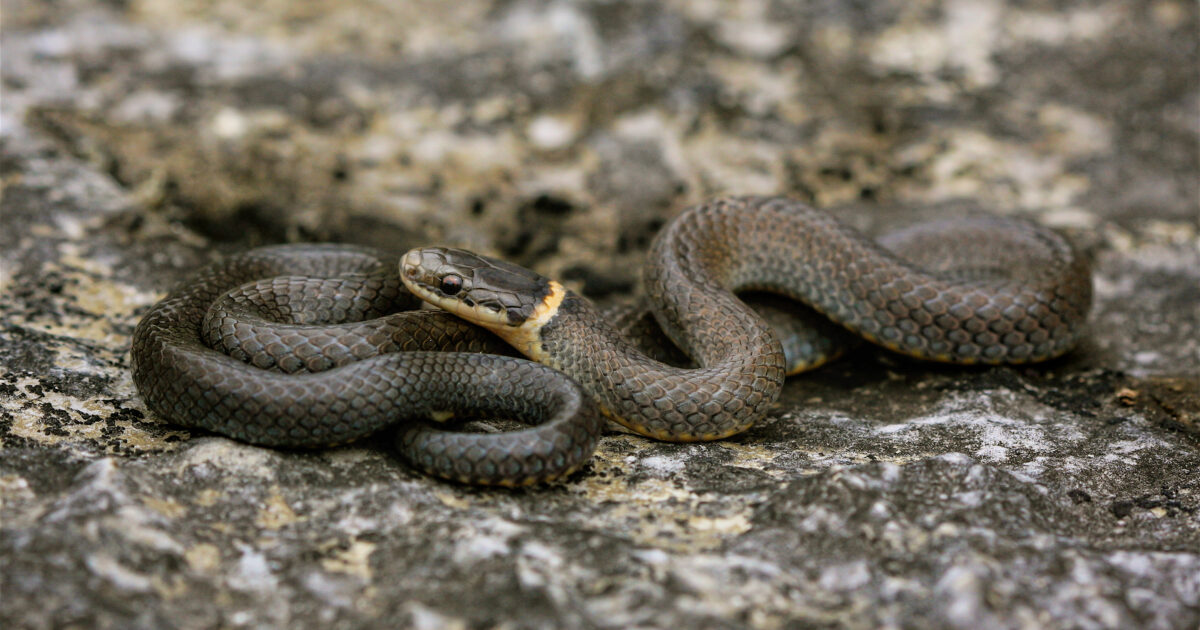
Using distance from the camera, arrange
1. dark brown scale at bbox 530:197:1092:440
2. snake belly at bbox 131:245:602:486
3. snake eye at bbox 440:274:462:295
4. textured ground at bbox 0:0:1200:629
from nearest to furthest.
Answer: textured ground at bbox 0:0:1200:629 → snake belly at bbox 131:245:602:486 → dark brown scale at bbox 530:197:1092:440 → snake eye at bbox 440:274:462:295

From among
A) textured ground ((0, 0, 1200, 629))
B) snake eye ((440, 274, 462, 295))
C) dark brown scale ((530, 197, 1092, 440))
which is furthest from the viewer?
snake eye ((440, 274, 462, 295))

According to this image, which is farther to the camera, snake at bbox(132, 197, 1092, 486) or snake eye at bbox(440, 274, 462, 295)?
snake eye at bbox(440, 274, 462, 295)

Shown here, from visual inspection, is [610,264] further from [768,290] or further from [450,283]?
[450,283]

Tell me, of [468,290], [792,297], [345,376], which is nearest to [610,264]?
[792,297]

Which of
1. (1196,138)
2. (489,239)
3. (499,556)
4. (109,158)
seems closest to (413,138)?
(489,239)

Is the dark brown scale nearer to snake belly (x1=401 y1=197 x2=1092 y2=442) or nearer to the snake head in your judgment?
snake belly (x1=401 y1=197 x2=1092 y2=442)

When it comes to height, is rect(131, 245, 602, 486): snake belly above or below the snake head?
below

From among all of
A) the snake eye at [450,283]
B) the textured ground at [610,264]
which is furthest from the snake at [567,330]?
the textured ground at [610,264]

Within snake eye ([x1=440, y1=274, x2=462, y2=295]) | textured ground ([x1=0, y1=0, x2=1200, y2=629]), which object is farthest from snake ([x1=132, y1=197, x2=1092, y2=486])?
textured ground ([x1=0, y1=0, x2=1200, y2=629])
